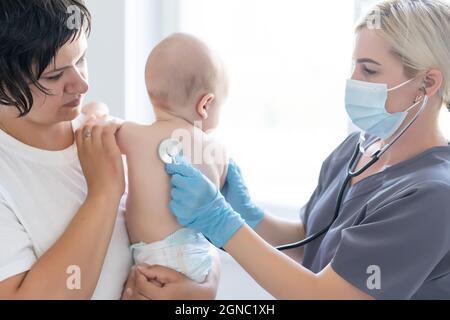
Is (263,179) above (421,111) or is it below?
below

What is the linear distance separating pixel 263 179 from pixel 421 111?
1293 millimetres

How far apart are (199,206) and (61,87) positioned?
1.36 ft

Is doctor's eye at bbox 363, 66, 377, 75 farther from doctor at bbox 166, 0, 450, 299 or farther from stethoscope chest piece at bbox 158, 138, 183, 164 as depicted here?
stethoscope chest piece at bbox 158, 138, 183, 164

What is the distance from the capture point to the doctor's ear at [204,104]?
1.55 m

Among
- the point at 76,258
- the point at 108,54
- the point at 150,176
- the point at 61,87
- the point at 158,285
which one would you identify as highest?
the point at 61,87

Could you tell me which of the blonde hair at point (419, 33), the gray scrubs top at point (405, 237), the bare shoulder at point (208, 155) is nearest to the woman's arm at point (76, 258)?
the bare shoulder at point (208, 155)

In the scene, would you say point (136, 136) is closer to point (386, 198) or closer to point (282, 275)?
point (282, 275)

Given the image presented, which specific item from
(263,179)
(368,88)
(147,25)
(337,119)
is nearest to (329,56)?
(337,119)

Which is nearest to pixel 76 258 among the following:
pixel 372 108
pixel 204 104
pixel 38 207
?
pixel 38 207

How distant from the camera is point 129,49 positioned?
2.72 m

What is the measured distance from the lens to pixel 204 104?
156 centimetres

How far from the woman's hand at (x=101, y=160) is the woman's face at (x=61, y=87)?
68 mm

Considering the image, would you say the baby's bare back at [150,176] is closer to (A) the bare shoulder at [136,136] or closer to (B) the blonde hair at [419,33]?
(A) the bare shoulder at [136,136]
